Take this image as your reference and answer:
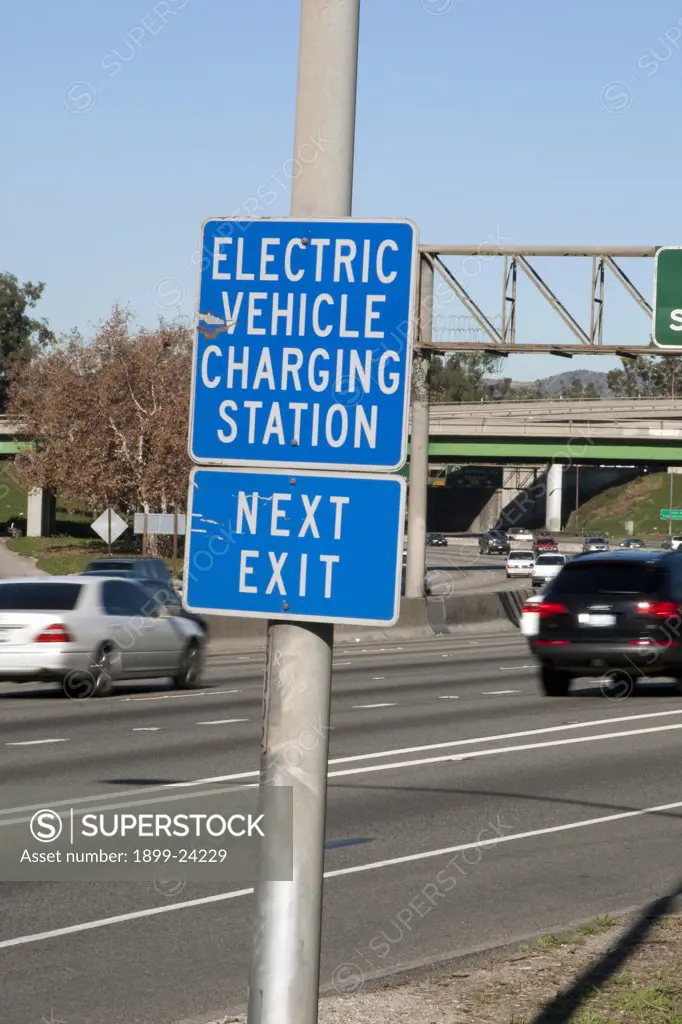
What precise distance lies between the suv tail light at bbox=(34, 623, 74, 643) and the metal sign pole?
17969mm

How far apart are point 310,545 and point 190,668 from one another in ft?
65.6

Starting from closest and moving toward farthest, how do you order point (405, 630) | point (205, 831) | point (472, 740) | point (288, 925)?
point (288, 925), point (205, 831), point (472, 740), point (405, 630)

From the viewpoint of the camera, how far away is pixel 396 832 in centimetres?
1155

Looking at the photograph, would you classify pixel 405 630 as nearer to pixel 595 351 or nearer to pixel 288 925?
pixel 595 351

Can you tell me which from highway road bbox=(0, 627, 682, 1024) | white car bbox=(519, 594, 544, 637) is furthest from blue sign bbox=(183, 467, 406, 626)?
white car bbox=(519, 594, 544, 637)

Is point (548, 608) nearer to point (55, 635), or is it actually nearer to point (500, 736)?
point (500, 736)

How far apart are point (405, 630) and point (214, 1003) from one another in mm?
33623

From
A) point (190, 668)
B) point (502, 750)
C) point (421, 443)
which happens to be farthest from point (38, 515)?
A: point (502, 750)

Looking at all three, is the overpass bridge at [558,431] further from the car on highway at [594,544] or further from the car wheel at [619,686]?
the car wheel at [619,686]

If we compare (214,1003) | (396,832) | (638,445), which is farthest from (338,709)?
(638,445)

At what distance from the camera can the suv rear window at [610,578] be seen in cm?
2266

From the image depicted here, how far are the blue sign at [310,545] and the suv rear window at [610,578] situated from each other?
738 inches

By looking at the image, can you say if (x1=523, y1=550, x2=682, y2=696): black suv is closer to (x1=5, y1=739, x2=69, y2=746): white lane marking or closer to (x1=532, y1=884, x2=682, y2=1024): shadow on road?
(x1=5, y1=739, x2=69, y2=746): white lane marking

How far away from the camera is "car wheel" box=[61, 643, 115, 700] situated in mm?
22266
